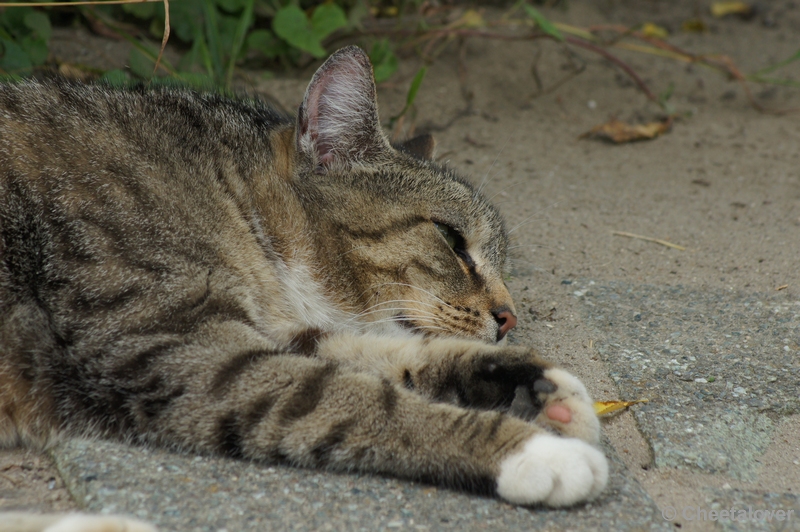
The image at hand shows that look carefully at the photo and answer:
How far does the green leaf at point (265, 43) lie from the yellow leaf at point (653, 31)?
3010 millimetres

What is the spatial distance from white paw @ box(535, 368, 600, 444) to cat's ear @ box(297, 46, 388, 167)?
1127 millimetres

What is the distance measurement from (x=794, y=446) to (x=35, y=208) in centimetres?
244

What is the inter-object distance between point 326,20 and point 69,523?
3.50m

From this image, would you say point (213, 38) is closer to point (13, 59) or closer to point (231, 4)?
point (231, 4)

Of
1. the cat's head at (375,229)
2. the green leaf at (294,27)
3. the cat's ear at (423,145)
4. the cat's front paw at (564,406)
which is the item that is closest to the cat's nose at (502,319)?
the cat's head at (375,229)

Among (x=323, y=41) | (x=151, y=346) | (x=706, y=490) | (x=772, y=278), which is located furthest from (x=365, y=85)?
(x=323, y=41)

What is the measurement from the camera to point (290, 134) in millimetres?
2865

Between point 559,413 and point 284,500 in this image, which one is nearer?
point 284,500

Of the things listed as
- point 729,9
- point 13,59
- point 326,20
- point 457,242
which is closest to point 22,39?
point 13,59

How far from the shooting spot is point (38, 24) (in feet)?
13.3

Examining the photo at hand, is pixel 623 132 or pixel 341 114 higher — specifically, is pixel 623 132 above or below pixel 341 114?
below

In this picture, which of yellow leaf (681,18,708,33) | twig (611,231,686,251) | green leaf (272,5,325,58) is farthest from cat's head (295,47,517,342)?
yellow leaf (681,18,708,33)

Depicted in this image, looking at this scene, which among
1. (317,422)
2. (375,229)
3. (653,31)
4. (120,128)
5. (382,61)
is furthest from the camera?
(653,31)

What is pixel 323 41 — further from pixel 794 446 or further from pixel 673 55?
pixel 794 446
